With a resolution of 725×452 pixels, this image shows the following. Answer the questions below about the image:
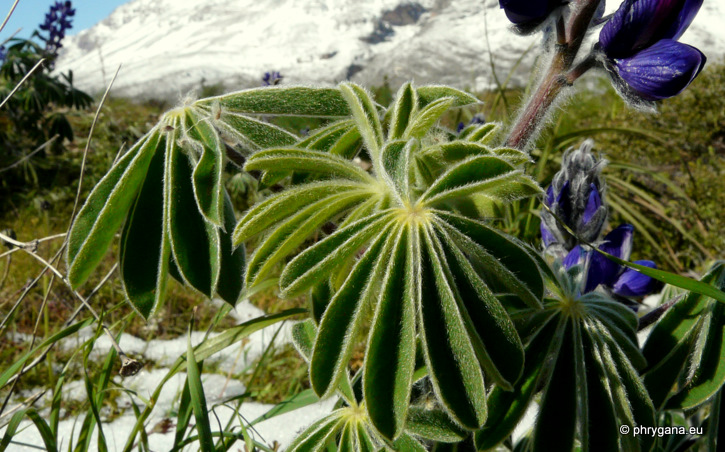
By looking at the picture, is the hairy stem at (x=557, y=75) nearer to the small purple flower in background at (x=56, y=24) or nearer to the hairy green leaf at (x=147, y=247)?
the hairy green leaf at (x=147, y=247)

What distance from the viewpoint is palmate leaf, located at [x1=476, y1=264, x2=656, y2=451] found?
1.76 ft

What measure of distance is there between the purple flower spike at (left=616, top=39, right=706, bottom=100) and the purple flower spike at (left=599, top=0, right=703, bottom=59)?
15 mm

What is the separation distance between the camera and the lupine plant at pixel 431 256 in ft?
1.45

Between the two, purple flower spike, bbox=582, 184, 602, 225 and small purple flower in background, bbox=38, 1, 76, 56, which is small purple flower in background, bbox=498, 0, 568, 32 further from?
small purple flower in background, bbox=38, 1, 76, 56

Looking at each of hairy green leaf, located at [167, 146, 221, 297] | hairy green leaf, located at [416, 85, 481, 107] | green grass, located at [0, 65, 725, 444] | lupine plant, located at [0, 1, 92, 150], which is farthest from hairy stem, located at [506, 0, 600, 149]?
lupine plant, located at [0, 1, 92, 150]

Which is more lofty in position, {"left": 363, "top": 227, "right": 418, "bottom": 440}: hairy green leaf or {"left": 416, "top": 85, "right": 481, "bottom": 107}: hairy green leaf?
{"left": 416, "top": 85, "right": 481, "bottom": 107}: hairy green leaf

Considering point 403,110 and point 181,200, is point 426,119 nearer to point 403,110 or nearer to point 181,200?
point 403,110

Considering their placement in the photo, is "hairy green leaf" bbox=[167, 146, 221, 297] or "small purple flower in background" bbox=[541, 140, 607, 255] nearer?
"hairy green leaf" bbox=[167, 146, 221, 297]

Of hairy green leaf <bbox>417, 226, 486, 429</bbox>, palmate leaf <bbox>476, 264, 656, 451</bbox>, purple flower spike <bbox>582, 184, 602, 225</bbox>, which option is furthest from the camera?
purple flower spike <bbox>582, 184, 602, 225</bbox>

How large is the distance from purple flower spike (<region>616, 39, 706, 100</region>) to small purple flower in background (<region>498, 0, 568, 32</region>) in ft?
0.29

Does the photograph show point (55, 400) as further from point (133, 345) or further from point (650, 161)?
point (650, 161)

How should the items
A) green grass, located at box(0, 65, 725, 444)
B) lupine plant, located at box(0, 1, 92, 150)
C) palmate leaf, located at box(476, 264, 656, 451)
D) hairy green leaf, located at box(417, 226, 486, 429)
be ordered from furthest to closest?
lupine plant, located at box(0, 1, 92, 150) → green grass, located at box(0, 65, 725, 444) → palmate leaf, located at box(476, 264, 656, 451) → hairy green leaf, located at box(417, 226, 486, 429)

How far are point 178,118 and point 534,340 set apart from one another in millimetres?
465

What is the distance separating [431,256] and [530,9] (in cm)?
29
